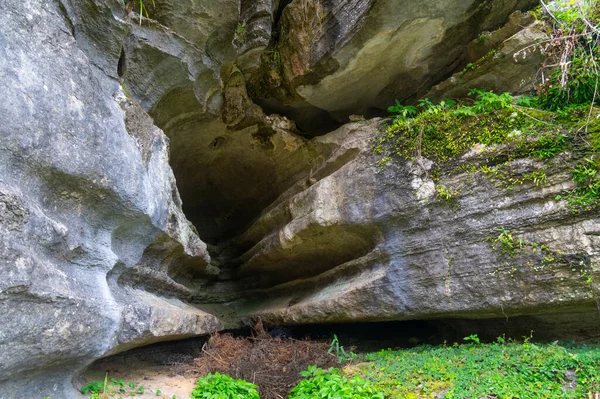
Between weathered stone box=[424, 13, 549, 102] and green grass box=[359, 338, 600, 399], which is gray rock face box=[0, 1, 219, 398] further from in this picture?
weathered stone box=[424, 13, 549, 102]

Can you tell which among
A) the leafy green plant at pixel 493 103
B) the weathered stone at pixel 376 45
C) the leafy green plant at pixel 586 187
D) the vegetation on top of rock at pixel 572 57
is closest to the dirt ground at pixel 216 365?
the leafy green plant at pixel 586 187

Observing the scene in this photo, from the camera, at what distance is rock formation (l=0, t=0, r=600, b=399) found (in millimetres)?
2689

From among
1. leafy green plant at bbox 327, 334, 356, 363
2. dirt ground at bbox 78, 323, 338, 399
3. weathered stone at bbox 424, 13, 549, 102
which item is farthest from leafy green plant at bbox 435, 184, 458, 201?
dirt ground at bbox 78, 323, 338, 399

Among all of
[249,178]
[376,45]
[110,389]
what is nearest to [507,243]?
[376,45]

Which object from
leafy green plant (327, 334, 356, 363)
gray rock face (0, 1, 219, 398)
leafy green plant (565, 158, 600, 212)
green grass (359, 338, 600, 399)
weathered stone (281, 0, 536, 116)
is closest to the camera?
gray rock face (0, 1, 219, 398)

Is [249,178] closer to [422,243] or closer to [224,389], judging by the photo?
[422,243]

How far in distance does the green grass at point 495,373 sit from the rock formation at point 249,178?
41cm

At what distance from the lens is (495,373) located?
333 centimetres

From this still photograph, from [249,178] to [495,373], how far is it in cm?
536

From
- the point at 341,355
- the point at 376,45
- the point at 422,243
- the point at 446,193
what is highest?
the point at 376,45

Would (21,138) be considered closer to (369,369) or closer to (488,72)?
(369,369)

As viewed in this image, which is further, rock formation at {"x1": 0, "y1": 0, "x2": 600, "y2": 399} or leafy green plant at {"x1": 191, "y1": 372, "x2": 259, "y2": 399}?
leafy green plant at {"x1": 191, "y1": 372, "x2": 259, "y2": 399}

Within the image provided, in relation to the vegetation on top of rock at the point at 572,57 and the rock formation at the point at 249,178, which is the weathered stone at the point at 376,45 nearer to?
the rock formation at the point at 249,178

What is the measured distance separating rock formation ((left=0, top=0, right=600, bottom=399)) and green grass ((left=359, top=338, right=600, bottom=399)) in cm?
41
